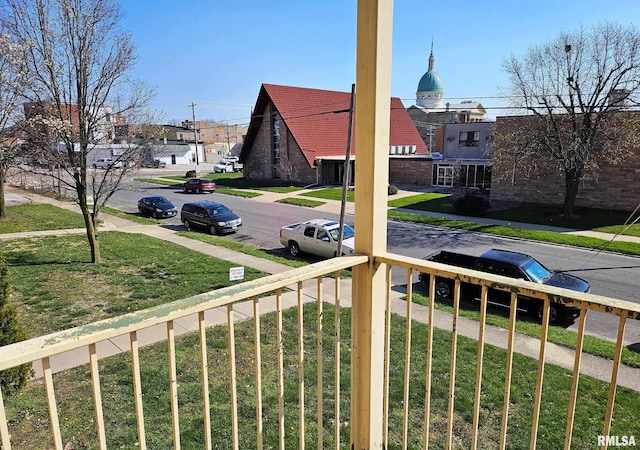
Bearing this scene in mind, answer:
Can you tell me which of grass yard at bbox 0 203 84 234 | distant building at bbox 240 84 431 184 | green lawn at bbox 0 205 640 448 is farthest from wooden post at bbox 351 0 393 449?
distant building at bbox 240 84 431 184

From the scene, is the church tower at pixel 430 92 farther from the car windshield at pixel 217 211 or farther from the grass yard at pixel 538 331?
the grass yard at pixel 538 331

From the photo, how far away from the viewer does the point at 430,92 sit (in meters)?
44.7

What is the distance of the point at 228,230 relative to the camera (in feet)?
52.9

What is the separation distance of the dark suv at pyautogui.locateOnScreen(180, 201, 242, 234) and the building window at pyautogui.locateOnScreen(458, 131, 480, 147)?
19649 mm

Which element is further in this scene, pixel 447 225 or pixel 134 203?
pixel 134 203

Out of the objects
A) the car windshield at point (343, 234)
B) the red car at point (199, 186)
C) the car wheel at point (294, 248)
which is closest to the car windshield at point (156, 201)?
the red car at point (199, 186)

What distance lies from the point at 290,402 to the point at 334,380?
0.61 m

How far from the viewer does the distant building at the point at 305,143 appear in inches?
1025

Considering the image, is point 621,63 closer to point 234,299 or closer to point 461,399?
point 461,399

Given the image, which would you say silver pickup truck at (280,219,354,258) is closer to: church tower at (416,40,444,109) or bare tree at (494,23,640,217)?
bare tree at (494,23,640,217)

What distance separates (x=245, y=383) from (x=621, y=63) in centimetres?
1788

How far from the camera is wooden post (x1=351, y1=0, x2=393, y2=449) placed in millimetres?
1979

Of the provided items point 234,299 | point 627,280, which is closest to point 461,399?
point 234,299

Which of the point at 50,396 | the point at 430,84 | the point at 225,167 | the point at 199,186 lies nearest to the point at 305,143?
the point at 199,186
